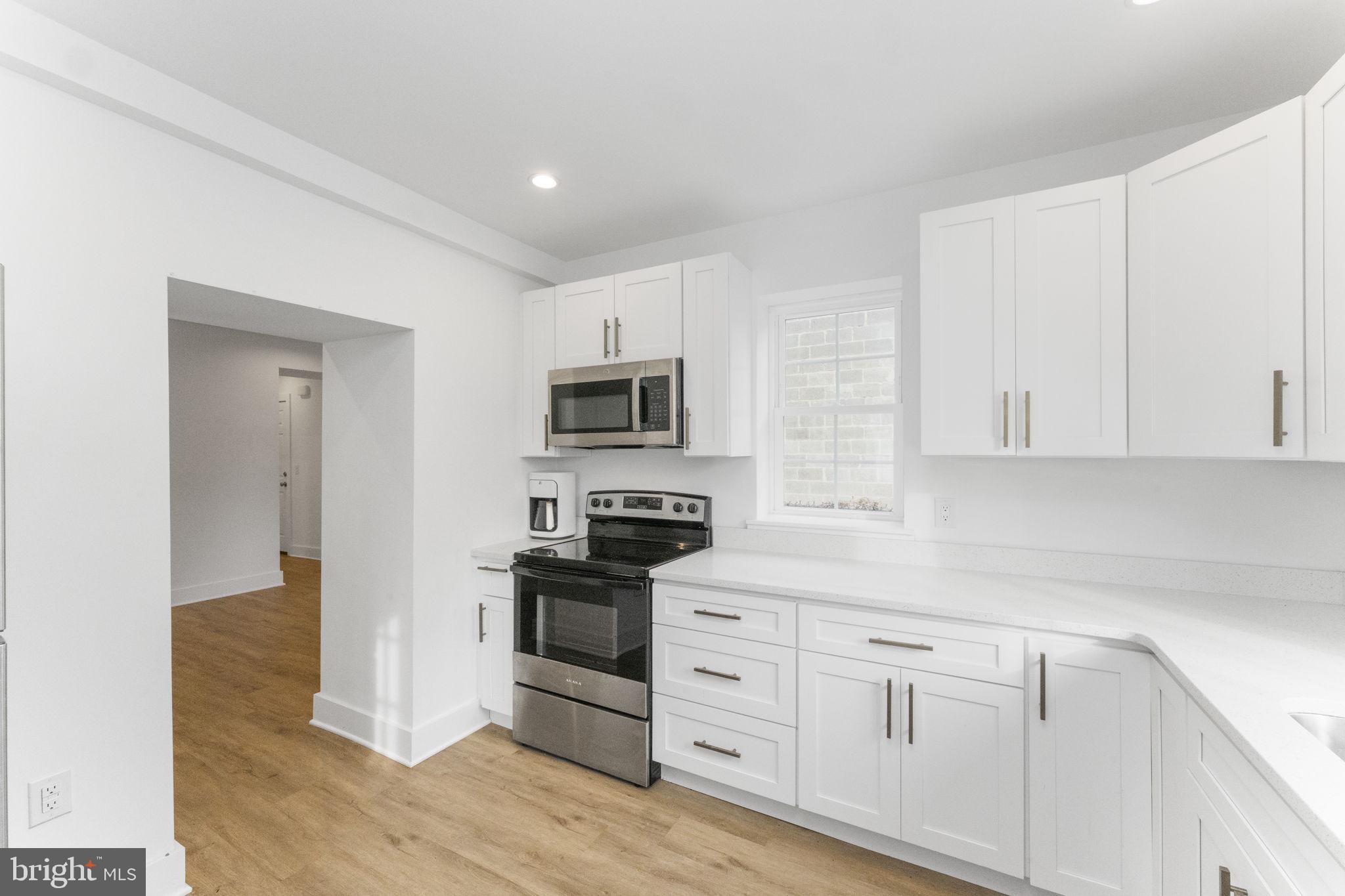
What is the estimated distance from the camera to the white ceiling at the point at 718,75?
5.02 ft

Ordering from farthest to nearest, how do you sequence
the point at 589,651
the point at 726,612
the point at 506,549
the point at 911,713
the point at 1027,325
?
the point at 506,549 < the point at 589,651 < the point at 726,612 < the point at 1027,325 < the point at 911,713

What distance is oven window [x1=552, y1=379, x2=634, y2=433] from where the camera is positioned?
284 centimetres

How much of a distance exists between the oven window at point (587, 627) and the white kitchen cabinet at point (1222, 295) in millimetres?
1885

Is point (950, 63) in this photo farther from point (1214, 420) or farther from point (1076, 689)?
point (1076, 689)

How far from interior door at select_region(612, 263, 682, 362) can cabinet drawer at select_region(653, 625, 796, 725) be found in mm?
1306

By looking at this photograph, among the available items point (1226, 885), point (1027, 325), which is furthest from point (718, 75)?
point (1226, 885)

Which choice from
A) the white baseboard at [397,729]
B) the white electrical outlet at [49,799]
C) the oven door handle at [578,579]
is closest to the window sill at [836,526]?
the oven door handle at [578,579]

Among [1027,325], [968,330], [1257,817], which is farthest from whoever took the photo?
[968,330]

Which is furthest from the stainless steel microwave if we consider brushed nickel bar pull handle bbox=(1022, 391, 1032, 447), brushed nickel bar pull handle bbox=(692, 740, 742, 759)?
brushed nickel bar pull handle bbox=(1022, 391, 1032, 447)

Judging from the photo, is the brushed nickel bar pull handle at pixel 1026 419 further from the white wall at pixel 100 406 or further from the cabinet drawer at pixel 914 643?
the white wall at pixel 100 406

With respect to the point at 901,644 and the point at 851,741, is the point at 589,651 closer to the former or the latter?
the point at 851,741

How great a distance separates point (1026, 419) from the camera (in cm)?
201

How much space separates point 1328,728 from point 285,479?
869cm

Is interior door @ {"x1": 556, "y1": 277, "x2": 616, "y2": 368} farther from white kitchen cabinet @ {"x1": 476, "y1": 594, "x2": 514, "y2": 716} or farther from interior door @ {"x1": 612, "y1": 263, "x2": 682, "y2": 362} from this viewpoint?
white kitchen cabinet @ {"x1": 476, "y1": 594, "x2": 514, "y2": 716}
